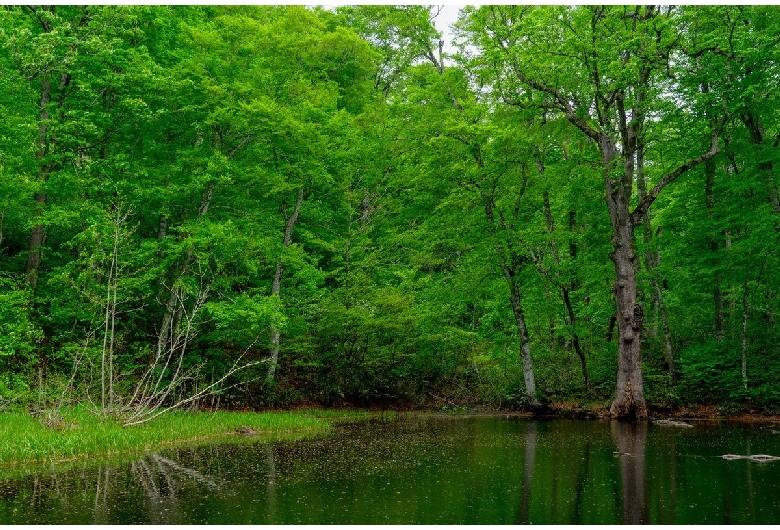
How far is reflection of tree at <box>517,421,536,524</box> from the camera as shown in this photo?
7.05 meters

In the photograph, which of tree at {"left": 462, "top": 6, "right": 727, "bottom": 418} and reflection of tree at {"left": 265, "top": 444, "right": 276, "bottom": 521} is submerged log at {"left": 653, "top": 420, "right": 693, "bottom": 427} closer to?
tree at {"left": 462, "top": 6, "right": 727, "bottom": 418}

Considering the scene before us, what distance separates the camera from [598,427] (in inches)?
693

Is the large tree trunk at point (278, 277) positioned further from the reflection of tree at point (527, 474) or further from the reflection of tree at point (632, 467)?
the reflection of tree at point (632, 467)

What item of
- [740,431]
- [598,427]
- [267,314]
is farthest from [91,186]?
[740,431]

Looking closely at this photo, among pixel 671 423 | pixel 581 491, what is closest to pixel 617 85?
pixel 671 423

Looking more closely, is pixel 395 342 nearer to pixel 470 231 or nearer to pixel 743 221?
pixel 470 231

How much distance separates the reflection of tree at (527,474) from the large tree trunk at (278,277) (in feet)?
29.5

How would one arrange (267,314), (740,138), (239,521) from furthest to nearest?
(740,138), (267,314), (239,521)

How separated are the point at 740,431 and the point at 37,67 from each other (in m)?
22.5

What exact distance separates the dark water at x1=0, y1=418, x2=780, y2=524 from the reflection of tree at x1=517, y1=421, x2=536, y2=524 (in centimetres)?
3

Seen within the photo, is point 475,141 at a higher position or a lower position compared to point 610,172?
higher

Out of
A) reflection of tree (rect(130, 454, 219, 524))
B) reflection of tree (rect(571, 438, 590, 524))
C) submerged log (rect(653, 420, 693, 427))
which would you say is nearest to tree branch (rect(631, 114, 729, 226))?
submerged log (rect(653, 420, 693, 427))

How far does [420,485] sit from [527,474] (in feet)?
6.61

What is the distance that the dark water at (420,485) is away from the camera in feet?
22.8
